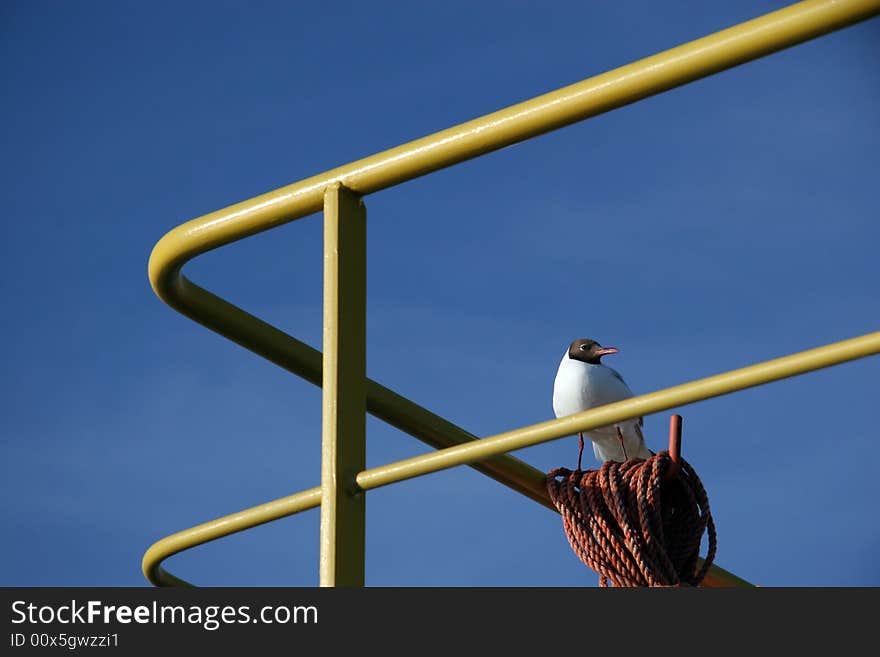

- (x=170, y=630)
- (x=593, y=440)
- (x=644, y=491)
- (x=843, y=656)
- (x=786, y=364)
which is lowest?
(x=843, y=656)

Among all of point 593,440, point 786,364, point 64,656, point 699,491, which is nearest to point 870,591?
point 786,364

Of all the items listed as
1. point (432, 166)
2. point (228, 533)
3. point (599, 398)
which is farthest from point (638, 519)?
point (599, 398)

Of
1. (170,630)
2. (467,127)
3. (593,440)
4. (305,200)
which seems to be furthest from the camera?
(593,440)

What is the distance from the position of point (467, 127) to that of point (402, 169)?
13cm

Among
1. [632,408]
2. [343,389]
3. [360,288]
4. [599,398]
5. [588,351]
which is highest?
[588,351]

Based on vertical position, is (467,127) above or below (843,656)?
above

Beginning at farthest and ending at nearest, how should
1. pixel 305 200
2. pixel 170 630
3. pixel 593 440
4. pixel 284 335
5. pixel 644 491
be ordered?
pixel 593 440 < pixel 644 491 < pixel 284 335 < pixel 305 200 < pixel 170 630

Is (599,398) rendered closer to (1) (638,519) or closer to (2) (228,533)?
(1) (638,519)

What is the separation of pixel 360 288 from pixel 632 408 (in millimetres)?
606

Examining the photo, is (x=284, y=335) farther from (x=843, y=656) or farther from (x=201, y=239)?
(x=843, y=656)

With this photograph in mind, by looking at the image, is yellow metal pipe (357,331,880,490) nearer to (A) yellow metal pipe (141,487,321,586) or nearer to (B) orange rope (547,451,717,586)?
(A) yellow metal pipe (141,487,321,586)

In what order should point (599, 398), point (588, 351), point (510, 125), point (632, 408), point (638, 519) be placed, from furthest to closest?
point (588, 351), point (599, 398), point (638, 519), point (510, 125), point (632, 408)

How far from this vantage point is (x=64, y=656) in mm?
1869

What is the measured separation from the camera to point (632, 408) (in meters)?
2.02
